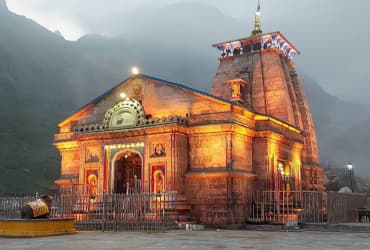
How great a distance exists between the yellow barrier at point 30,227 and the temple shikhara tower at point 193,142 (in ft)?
15.6

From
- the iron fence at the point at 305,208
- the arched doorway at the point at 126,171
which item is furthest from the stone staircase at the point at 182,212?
the arched doorway at the point at 126,171

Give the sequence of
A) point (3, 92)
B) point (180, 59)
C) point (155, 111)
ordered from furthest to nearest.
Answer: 1. point (180, 59)
2. point (3, 92)
3. point (155, 111)

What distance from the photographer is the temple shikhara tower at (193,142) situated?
23453mm

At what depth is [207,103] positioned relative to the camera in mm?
24594

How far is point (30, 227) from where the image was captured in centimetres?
1569

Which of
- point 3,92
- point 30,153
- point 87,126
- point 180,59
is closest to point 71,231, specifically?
point 87,126

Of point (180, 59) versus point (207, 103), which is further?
point (180, 59)

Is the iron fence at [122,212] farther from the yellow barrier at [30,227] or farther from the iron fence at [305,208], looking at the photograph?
the iron fence at [305,208]

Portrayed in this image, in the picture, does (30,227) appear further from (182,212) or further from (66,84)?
(66,84)

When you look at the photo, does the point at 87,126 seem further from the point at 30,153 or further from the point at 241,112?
the point at 30,153

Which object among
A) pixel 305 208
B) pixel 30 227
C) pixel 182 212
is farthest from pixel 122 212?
pixel 305 208

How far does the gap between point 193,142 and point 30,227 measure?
10863 millimetres

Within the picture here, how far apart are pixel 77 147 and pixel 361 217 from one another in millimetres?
18200

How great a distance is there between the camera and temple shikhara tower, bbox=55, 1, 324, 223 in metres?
23.5
